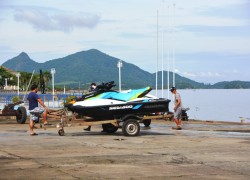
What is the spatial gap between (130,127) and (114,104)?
0.94 m

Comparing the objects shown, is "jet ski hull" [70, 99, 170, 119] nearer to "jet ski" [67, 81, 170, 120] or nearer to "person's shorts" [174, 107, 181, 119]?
"jet ski" [67, 81, 170, 120]

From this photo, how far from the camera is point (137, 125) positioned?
17.2 metres

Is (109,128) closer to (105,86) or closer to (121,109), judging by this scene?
(121,109)

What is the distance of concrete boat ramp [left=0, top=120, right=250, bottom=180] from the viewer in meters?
9.65

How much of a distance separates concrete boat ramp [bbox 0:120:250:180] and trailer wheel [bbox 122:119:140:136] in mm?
583

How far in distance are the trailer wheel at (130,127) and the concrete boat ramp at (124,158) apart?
1.91 feet

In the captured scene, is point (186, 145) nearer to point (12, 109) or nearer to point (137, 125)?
point (137, 125)

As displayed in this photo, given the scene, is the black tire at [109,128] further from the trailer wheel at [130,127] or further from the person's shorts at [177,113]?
the person's shorts at [177,113]

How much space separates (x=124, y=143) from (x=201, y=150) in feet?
8.39

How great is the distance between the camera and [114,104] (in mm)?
17047

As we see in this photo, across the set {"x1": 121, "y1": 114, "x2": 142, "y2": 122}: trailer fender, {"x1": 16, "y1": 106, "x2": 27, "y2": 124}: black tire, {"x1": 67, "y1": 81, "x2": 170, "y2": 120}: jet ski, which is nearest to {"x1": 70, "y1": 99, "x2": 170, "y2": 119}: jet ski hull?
{"x1": 67, "y1": 81, "x2": 170, "y2": 120}: jet ski

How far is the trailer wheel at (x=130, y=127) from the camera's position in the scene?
17094mm

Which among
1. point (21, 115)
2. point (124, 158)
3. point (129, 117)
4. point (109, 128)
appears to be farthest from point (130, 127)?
point (21, 115)

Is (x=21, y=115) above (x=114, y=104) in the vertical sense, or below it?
below
